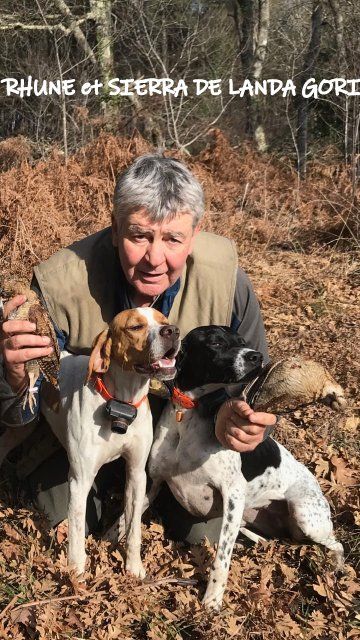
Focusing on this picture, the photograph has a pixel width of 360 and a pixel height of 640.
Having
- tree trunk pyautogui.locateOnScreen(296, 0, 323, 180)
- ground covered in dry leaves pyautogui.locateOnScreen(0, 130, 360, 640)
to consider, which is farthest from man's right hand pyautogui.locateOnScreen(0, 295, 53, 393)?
tree trunk pyautogui.locateOnScreen(296, 0, 323, 180)

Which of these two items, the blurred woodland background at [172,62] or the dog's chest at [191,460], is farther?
the blurred woodland background at [172,62]

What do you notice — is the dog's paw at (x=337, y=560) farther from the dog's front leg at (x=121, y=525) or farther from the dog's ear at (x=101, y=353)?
the dog's ear at (x=101, y=353)

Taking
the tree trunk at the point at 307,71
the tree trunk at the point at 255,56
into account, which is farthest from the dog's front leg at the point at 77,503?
the tree trunk at the point at 255,56

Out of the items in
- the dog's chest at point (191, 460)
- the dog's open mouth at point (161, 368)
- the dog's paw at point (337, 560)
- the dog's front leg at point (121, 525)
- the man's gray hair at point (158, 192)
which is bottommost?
the dog's paw at point (337, 560)

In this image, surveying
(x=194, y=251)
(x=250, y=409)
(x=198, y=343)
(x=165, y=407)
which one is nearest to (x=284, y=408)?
(x=250, y=409)

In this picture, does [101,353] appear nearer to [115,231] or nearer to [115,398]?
[115,398]

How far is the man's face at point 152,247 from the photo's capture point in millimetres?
3180

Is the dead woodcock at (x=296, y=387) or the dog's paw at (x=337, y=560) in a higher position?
the dead woodcock at (x=296, y=387)

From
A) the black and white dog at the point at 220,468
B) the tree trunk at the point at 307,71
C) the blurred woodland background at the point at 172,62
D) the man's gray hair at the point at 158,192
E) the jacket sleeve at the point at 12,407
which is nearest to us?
the jacket sleeve at the point at 12,407

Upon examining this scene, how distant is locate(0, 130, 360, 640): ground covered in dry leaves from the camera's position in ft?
10.1

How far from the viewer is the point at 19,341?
267 cm

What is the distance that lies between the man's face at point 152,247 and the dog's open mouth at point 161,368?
507 millimetres

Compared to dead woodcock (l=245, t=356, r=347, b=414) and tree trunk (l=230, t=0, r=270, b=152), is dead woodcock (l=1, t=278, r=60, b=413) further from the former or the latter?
tree trunk (l=230, t=0, r=270, b=152)

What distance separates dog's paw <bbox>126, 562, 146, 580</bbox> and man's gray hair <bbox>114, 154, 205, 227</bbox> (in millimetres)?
1728
